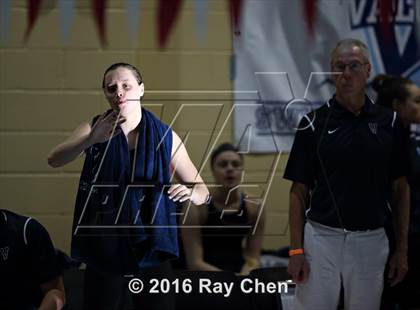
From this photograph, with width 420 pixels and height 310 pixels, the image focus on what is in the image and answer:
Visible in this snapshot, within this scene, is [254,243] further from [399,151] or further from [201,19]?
[201,19]

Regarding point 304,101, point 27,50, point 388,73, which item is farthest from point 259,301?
point 27,50

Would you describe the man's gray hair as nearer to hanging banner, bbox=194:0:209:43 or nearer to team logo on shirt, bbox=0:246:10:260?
hanging banner, bbox=194:0:209:43

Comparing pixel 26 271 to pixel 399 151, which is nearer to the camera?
pixel 26 271

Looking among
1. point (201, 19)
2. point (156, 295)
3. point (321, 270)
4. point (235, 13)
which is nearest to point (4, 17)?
point (201, 19)

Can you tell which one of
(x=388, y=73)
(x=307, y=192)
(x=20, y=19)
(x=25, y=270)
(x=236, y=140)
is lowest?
(x=25, y=270)

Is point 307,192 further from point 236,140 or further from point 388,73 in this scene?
point 388,73

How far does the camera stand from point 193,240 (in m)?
2.81

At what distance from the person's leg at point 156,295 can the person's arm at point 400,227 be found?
84 cm

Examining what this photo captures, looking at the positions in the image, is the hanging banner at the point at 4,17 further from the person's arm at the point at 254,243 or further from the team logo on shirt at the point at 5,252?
the person's arm at the point at 254,243

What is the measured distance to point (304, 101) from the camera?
280 centimetres

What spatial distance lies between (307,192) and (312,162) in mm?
114

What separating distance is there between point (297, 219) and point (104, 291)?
0.77 metres

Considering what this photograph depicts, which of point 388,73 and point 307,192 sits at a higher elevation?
point 388,73

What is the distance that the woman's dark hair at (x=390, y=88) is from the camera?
2820 millimetres
